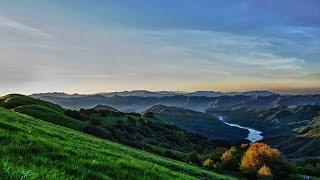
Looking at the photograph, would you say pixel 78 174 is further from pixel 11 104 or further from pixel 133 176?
pixel 11 104

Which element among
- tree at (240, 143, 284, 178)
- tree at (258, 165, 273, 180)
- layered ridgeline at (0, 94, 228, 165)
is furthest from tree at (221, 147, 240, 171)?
layered ridgeline at (0, 94, 228, 165)

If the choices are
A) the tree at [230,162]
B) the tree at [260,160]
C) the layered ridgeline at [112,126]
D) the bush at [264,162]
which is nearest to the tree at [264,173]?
the bush at [264,162]

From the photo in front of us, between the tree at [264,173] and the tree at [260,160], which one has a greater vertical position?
the tree at [260,160]

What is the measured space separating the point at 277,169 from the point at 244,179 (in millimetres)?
11472

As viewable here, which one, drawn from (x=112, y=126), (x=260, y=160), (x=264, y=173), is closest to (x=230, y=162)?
(x=260, y=160)

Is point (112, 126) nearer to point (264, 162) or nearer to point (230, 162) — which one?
point (230, 162)

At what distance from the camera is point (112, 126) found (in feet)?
472

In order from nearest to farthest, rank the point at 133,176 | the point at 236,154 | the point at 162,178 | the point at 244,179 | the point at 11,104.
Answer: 1. the point at 133,176
2. the point at 162,178
3. the point at 244,179
4. the point at 236,154
5. the point at 11,104

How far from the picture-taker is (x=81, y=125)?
91688mm

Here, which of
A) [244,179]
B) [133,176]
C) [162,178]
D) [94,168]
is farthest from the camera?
[244,179]

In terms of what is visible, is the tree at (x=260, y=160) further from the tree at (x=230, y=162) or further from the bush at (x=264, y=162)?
the tree at (x=230, y=162)

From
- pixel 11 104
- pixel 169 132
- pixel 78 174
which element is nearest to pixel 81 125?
pixel 11 104

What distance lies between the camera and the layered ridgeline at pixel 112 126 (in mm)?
90125

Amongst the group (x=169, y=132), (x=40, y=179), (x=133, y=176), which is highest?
(x=40, y=179)
